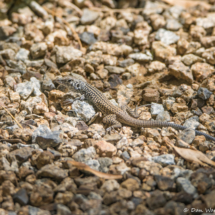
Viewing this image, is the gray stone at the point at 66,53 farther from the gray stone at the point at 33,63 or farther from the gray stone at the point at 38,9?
the gray stone at the point at 38,9

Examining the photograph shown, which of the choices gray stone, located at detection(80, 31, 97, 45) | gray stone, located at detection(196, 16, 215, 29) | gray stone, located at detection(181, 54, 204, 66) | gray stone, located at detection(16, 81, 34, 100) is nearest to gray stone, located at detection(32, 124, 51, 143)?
gray stone, located at detection(16, 81, 34, 100)

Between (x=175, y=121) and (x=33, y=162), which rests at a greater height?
(x=175, y=121)

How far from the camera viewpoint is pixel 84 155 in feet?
12.7

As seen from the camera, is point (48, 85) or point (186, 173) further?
point (48, 85)

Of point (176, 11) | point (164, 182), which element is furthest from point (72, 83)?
point (176, 11)

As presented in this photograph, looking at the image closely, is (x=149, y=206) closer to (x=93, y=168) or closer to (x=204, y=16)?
(x=93, y=168)

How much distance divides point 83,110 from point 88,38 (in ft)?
8.96

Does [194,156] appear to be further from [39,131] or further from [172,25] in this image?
[172,25]

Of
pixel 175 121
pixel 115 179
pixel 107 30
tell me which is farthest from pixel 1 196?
pixel 107 30

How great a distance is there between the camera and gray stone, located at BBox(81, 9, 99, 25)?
7297 millimetres

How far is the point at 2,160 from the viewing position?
3.65 meters

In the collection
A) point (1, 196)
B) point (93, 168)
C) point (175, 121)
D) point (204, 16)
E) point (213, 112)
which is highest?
point (204, 16)

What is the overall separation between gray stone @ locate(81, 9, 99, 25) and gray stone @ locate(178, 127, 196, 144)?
4726mm

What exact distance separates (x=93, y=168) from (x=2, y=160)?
1.44 metres
